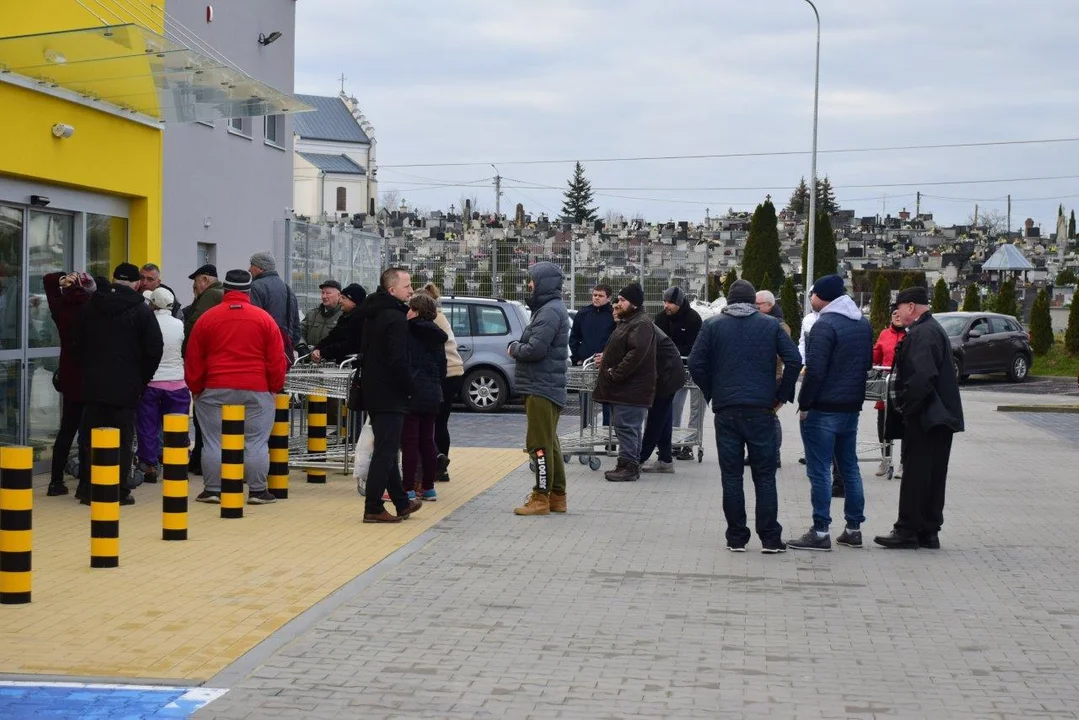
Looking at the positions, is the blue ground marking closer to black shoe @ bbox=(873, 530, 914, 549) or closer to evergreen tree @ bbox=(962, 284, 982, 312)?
black shoe @ bbox=(873, 530, 914, 549)

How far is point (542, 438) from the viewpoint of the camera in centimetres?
1187

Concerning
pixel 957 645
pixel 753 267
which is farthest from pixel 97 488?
pixel 753 267

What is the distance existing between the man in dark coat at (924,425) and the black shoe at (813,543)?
1.53 feet

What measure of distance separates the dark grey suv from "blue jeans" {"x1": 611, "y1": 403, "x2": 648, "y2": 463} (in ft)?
76.2

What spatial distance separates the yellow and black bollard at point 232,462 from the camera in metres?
11.5

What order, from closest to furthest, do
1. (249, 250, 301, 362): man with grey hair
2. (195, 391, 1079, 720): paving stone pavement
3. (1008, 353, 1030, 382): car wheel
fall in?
1. (195, 391, 1079, 720): paving stone pavement
2. (249, 250, 301, 362): man with grey hair
3. (1008, 353, 1030, 382): car wheel

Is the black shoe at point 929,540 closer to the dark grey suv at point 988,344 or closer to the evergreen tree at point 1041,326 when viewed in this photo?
the dark grey suv at point 988,344

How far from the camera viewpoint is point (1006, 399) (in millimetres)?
30891

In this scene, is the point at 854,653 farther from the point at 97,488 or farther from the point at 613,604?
the point at 97,488

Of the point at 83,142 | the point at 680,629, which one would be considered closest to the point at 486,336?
the point at 83,142

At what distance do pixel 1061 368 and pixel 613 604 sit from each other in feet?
113

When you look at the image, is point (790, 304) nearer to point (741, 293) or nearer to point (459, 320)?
point (459, 320)

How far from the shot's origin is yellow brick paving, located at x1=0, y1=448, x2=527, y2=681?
6926 millimetres

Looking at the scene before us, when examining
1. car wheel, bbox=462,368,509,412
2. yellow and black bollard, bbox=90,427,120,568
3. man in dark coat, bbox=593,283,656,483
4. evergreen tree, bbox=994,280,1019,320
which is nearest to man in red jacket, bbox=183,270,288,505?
yellow and black bollard, bbox=90,427,120,568
